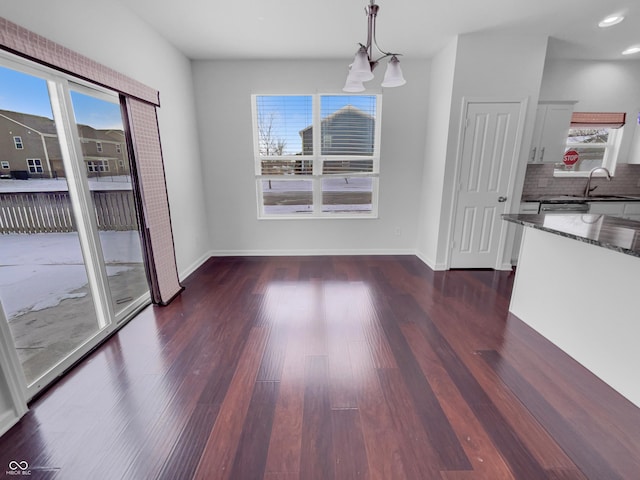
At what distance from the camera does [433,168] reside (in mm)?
3670

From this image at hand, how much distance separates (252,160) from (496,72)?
3211mm

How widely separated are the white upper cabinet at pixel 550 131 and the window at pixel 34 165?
4.99 meters

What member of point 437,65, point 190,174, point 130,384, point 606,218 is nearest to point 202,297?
point 130,384

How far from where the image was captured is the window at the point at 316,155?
3867mm

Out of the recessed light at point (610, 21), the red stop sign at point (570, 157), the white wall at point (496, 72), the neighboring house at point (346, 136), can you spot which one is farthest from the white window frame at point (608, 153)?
the neighboring house at point (346, 136)

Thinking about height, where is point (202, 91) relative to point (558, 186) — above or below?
above

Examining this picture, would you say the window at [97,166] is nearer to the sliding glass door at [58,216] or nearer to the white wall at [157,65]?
the sliding glass door at [58,216]

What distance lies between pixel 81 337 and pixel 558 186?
585 cm

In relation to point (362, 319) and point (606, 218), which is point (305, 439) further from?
point (606, 218)

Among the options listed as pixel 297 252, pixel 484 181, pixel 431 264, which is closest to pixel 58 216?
pixel 297 252

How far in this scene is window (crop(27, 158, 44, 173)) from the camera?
169cm

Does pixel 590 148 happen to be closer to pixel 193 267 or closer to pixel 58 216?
pixel 193 267

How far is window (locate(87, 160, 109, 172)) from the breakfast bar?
11.2 ft

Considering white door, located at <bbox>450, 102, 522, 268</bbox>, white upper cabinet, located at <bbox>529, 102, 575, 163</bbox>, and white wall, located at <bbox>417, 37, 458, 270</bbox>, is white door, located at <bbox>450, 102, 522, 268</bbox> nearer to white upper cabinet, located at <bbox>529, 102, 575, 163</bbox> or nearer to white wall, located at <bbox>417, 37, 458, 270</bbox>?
white wall, located at <bbox>417, 37, 458, 270</bbox>
